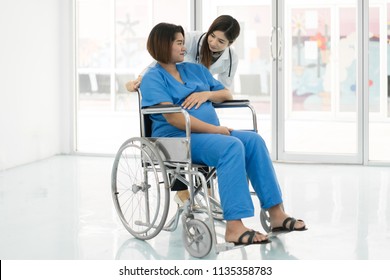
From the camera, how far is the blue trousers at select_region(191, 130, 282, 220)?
3.14 m

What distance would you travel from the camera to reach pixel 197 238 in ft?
10.4

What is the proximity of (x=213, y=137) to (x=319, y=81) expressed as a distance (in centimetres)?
314

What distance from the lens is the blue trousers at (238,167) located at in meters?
3.14

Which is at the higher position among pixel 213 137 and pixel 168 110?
pixel 168 110

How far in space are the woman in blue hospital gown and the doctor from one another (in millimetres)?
144

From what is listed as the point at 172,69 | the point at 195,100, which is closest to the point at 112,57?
the point at 172,69

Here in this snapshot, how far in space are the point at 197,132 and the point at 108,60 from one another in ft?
11.7

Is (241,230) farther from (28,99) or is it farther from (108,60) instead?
(108,60)

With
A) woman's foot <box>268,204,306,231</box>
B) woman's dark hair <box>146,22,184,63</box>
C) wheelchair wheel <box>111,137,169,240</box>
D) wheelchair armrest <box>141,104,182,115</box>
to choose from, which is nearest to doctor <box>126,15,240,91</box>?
woman's dark hair <box>146,22,184,63</box>

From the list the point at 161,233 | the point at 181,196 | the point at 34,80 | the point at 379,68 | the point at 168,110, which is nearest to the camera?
the point at 168,110

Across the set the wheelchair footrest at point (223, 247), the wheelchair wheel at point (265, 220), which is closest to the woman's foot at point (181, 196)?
the wheelchair wheel at point (265, 220)

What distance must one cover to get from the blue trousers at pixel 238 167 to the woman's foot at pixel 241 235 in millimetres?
35

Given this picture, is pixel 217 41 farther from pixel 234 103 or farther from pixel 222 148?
pixel 222 148

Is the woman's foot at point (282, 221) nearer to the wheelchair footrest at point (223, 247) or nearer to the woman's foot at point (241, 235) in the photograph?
the woman's foot at point (241, 235)
